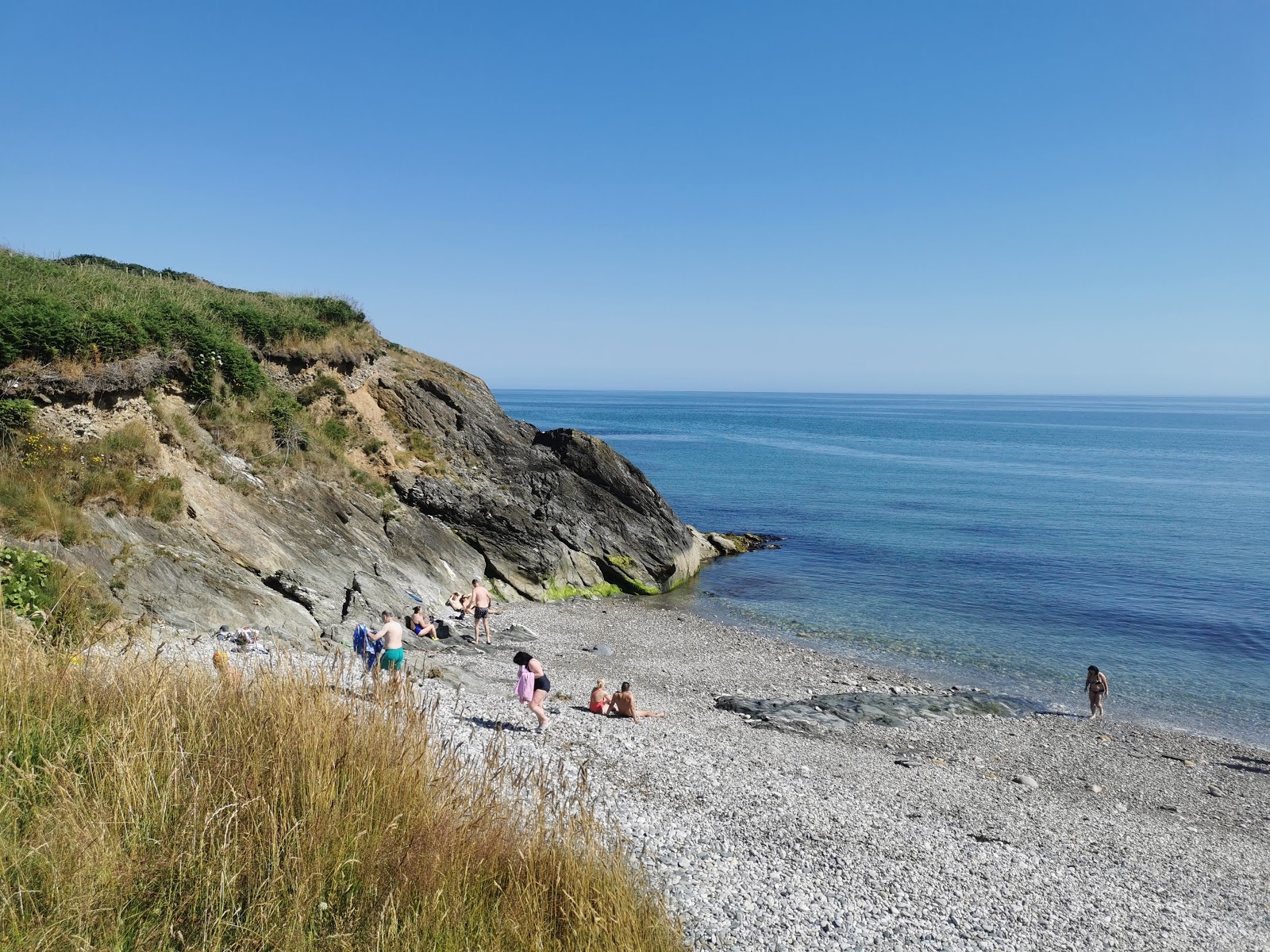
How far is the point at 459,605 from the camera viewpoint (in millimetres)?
25281

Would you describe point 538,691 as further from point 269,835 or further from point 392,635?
point 269,835

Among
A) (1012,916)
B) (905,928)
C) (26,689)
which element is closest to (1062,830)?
(1012,916)

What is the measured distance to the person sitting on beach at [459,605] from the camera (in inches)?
990

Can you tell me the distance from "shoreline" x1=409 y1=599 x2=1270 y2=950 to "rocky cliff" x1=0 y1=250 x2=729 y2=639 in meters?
5.24

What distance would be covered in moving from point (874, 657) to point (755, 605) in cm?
700

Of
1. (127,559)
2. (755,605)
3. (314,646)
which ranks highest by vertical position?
(127,559)

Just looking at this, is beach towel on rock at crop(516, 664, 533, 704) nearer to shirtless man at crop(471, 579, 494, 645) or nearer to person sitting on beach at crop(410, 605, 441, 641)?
person sitting on beach at crop(410, 605, 441, 641)

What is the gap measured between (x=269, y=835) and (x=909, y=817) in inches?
413

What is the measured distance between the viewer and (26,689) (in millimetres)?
5594

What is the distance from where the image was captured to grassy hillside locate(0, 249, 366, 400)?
18.0 meters

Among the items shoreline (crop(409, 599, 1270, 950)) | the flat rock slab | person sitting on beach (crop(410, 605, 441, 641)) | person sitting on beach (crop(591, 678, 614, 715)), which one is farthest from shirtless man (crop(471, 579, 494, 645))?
the flat rock slab

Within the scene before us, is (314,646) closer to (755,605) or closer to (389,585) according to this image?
(389,585)

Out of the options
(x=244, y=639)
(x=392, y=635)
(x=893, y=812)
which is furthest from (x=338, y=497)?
(x=893, y=812)

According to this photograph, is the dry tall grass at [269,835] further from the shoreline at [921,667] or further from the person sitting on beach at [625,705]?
the shoreline at [921,667]
